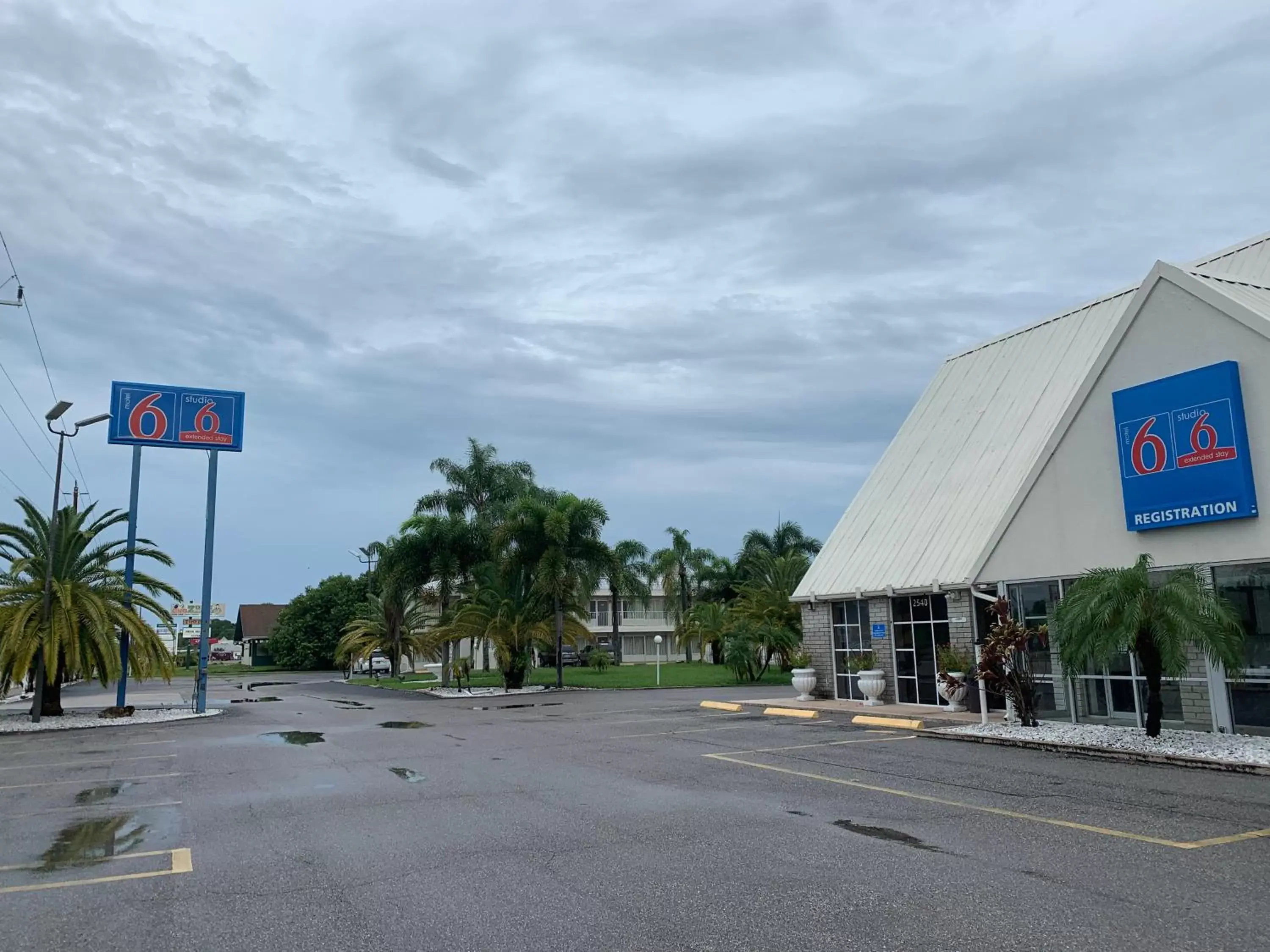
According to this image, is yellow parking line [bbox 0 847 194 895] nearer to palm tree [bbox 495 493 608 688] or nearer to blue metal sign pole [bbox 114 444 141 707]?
blue metal sign pole [bbox 114 444 141 707]

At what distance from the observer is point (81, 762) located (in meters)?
16.3

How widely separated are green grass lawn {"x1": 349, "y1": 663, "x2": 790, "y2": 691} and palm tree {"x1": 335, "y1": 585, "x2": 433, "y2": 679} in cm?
164

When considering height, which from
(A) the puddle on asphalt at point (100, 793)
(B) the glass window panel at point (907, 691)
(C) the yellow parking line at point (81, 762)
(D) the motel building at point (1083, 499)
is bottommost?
(C) the yellow parking line at point (81, 762)

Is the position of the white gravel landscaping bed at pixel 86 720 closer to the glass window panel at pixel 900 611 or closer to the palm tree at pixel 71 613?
the palm tree at pixel 71 613

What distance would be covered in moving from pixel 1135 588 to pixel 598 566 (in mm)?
24933

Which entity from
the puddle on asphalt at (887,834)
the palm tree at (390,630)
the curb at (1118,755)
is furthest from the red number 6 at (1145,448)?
the palm tree at (390,630)

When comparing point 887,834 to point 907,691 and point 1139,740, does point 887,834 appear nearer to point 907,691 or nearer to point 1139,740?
point 1139,740

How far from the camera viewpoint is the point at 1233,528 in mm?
14570

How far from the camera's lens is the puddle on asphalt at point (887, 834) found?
26.7 ft

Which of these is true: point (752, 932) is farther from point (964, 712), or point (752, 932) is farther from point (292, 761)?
point (964, 712)

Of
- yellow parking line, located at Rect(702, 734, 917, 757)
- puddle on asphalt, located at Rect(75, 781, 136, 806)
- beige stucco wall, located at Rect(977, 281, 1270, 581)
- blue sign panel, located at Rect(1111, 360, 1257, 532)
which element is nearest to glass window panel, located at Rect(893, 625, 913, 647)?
beige stucco wall, located at Rect(977, 281, 1270, 581)

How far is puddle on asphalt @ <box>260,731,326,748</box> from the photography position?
18.3 metres

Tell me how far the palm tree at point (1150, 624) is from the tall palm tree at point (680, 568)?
5310 centimetres

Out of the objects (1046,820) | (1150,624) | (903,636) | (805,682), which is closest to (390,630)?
(805,682)
